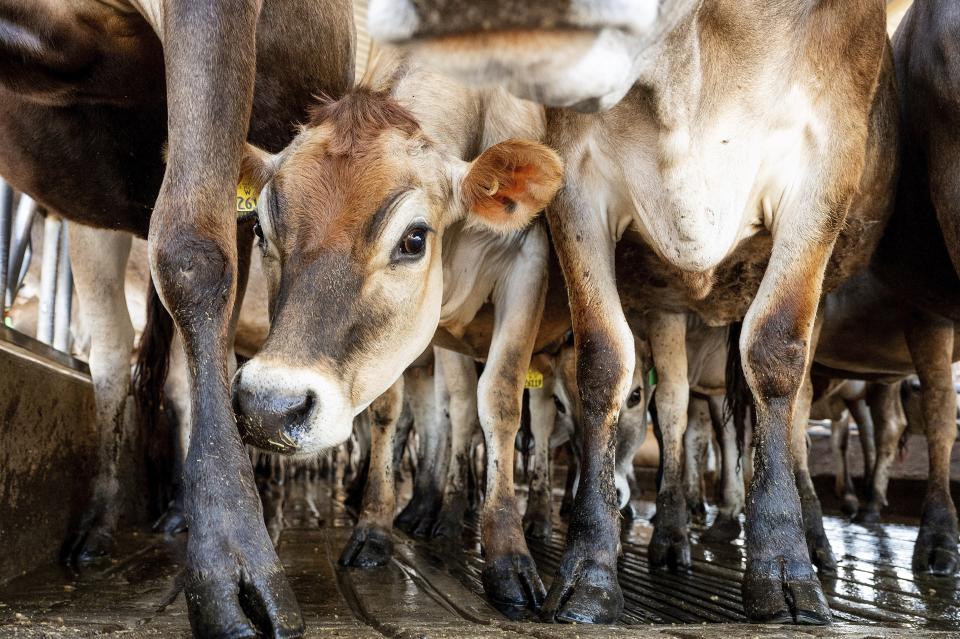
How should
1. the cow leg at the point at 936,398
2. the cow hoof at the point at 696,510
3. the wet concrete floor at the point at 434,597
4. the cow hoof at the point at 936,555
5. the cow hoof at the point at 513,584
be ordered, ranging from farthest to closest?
the cow hoof at the point at 696,510 < the cow leg at the point at 936,398 < the cow hoof at the point at 936,555 < the cow hoof at the point at 513,584 < the wet concrete floor at the point at 434,597

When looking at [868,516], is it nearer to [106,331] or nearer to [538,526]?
[538,526]

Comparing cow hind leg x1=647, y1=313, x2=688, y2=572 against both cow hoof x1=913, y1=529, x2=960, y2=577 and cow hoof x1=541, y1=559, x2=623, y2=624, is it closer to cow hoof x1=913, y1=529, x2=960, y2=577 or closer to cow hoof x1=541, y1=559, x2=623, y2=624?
cow hoof x1=913, y1=529, x2=960, y2=577

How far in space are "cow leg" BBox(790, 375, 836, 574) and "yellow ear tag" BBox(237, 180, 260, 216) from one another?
231cm

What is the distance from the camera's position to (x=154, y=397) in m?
5.65

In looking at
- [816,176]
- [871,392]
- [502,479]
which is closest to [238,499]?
[502,479]

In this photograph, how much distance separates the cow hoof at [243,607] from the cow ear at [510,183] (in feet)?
5.51

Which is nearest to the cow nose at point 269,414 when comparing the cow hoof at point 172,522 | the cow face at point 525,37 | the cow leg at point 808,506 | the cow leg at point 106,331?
the cow face at point 525,37

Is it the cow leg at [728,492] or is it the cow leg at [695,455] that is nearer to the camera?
the cow leg at [728,492]

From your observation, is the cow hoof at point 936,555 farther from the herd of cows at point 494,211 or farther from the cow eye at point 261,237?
the cow eye at point 261,237

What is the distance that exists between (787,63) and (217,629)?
258 cm

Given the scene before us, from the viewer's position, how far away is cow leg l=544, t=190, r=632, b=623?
2.77 m

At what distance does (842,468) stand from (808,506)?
6237 mm

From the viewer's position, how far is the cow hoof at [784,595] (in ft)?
8.69

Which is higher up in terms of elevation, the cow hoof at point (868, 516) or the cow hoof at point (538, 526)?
the cow hoof at point (868, 516)
